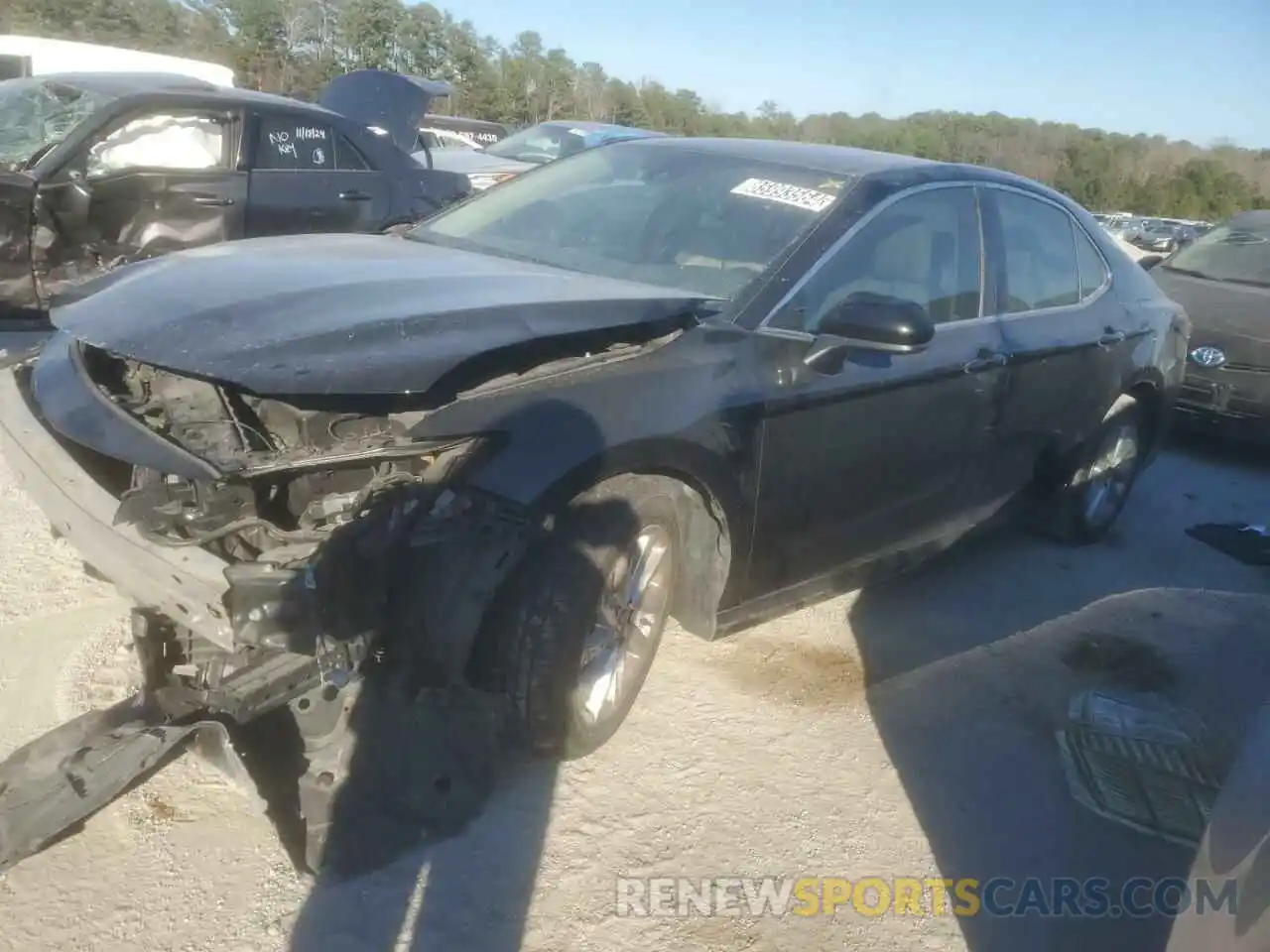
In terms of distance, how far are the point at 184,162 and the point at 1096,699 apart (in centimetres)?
610

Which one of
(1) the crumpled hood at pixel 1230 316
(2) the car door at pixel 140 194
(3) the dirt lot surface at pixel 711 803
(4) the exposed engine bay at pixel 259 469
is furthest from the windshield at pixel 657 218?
(1) the crumpled hood at pixel 1230 316

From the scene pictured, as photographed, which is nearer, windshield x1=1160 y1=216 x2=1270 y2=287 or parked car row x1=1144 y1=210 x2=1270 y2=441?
parked car row x1=1144 y1=210 x2=1270 y2=441

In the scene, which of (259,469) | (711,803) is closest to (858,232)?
(711,803)

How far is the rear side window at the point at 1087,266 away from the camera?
15.6 feet

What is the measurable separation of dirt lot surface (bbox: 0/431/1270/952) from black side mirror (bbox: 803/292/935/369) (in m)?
1.20

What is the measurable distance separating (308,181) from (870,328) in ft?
17.6

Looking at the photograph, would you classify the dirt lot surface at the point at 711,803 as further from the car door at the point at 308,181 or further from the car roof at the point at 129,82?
the car roof at the point at 129,82

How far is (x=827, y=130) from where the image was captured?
146 feet

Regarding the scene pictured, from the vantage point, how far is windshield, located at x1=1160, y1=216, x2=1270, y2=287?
7879mm

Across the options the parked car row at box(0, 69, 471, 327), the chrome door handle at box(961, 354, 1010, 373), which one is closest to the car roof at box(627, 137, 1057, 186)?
the chrome door handle at box(961, 354, 1010, 373)

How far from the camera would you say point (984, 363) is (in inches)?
155

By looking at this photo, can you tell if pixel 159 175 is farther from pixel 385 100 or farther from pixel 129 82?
pixel 385 100

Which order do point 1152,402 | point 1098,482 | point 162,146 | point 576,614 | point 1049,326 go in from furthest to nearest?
point 162,146
point 1152,402
point 1098,482
point 1049,326
point 576,614

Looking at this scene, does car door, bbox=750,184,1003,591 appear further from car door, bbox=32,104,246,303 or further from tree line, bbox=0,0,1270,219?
tree line, bbox=0,0,1270,219
